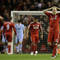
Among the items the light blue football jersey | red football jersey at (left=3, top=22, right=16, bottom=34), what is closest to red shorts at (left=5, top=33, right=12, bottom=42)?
red football jersey at (left=3, top=22, right=16, bottom=34)

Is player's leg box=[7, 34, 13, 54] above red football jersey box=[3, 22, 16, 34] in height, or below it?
below

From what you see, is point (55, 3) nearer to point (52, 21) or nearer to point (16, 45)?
point (16, 45)

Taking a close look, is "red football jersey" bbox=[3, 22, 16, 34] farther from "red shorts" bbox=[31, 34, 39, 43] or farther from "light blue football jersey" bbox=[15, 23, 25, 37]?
"red shorts" bbox=[31, 34, 39, 43]

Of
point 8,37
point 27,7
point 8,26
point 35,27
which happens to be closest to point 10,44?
point 8,37

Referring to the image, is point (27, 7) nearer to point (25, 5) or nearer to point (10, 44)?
point (25, 5)

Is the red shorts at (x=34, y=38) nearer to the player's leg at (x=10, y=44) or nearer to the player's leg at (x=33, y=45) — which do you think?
the player's leg at (x=33, y=45)

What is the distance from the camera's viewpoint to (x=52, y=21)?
457 inches

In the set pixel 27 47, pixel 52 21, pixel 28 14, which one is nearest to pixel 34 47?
pixel 27 47

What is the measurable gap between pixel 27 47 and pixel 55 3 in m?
3.62

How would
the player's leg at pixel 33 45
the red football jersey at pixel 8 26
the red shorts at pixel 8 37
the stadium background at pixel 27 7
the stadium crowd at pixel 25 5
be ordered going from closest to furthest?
1. the player's leg at pixel 33 45
2. the red football jersey at pixel 8 26
3. the red shorts at pixel 8 37
4. the stadium background at pixel 27 7
5. the stadium crowd at pixel 25 5

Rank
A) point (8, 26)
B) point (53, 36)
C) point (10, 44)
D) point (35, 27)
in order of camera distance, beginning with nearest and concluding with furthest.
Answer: point (53, 36)
point (35, 27)
point (8, 26)
point (10, 44)

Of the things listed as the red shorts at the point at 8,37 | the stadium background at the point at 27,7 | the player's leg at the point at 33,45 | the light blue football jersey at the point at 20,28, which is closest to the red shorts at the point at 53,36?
the player's leg at the point at 33,45

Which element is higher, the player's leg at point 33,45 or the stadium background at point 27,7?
the stadium background at point 27,7

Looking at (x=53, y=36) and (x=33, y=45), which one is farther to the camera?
(x=33, y=45)
